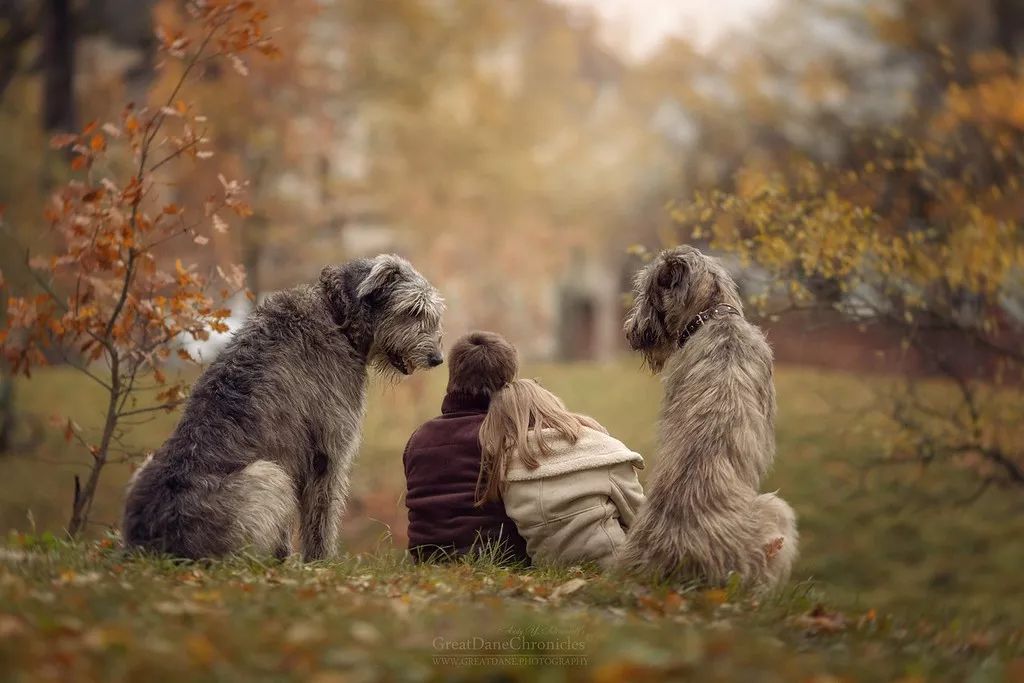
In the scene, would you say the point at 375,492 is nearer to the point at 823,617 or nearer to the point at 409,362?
the point at 409,362

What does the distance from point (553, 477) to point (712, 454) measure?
43.9 inches

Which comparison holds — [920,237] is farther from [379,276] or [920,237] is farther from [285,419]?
[285,419]

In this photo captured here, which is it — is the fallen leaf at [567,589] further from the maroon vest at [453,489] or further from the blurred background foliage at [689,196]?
the blurred background foliage at [689,196]

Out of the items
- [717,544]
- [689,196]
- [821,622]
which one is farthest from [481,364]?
[689,196]

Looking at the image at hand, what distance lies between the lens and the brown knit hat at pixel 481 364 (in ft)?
21.7

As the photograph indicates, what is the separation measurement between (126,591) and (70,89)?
14828 mm

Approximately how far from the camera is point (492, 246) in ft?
68.4

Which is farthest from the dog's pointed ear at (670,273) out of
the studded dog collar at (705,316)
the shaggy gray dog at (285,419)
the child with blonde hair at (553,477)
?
the shaggy gray dog at (285,419)

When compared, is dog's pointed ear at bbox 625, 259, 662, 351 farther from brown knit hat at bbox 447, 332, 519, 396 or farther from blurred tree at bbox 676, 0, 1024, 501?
blurred tree at bbox 676, 0, 1024, 501

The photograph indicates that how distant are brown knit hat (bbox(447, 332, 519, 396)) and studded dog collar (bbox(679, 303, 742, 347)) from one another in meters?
1.15

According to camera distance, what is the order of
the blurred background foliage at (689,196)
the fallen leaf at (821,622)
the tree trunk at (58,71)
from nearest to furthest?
the fallen leaf at (821,622), the blurred background foliage at (689,196), the tree trunk at (58,71)

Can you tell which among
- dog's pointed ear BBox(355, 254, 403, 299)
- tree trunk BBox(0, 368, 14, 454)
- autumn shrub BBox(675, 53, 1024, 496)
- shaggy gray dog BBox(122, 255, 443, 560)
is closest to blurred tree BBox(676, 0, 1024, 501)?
autumn shrub BBox(675, 53, 1024, 496)

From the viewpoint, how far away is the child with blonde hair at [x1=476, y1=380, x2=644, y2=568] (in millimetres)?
6371

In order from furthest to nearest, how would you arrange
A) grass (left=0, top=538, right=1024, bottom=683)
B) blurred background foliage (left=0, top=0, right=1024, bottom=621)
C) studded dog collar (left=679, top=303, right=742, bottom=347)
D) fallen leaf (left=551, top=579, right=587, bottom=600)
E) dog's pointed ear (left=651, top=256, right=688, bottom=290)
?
blurred background foliage (left=0, top=0, right=1024, bottom=621) → dog's pointed ear (left=651, top=256, right=688, bottom=290) → studded dog collar (left=679, top=303, right=742, bottom=347) → fallen leaf (left=551, top=579, right=587, bottom=600) → grass (left=0, top=538, right=1024, bottom=683)
